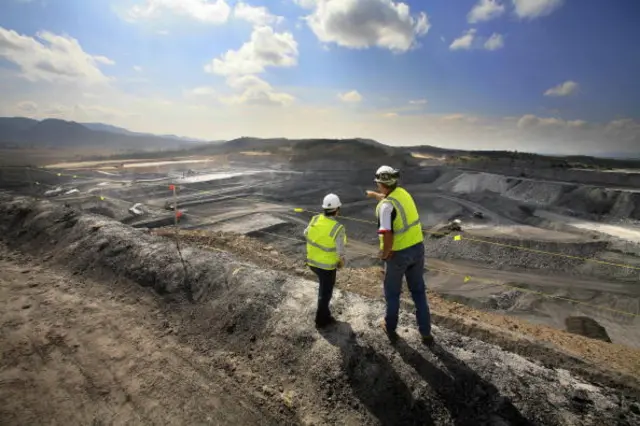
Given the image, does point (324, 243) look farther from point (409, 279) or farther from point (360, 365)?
point (360, 365)

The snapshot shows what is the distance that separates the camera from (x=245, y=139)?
9062cm

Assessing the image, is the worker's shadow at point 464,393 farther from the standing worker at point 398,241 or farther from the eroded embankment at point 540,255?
the eroded embankment at point 540,255

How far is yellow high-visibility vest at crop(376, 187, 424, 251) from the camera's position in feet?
12.7

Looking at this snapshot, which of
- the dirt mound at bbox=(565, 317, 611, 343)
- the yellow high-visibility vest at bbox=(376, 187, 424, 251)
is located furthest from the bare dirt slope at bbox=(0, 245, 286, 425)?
the dirt mound at bbox=(565, 317, 611, 343)

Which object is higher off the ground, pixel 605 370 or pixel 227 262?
pixel 227 262

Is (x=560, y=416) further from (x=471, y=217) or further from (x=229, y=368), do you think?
(x=471, y=217)

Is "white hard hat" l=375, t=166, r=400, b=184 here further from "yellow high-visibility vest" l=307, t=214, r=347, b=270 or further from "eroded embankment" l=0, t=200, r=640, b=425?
"eroded embankment" l=0, t=200, r=640, b=425

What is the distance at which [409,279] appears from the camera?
13.6ft

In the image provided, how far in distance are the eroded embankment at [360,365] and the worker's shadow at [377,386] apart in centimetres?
1

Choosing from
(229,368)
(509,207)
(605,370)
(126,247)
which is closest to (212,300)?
(229,368)

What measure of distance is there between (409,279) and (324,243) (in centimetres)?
121

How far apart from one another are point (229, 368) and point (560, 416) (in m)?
3.91

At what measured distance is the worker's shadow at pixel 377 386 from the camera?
11.3 feet

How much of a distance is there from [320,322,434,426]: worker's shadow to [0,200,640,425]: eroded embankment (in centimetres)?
1
